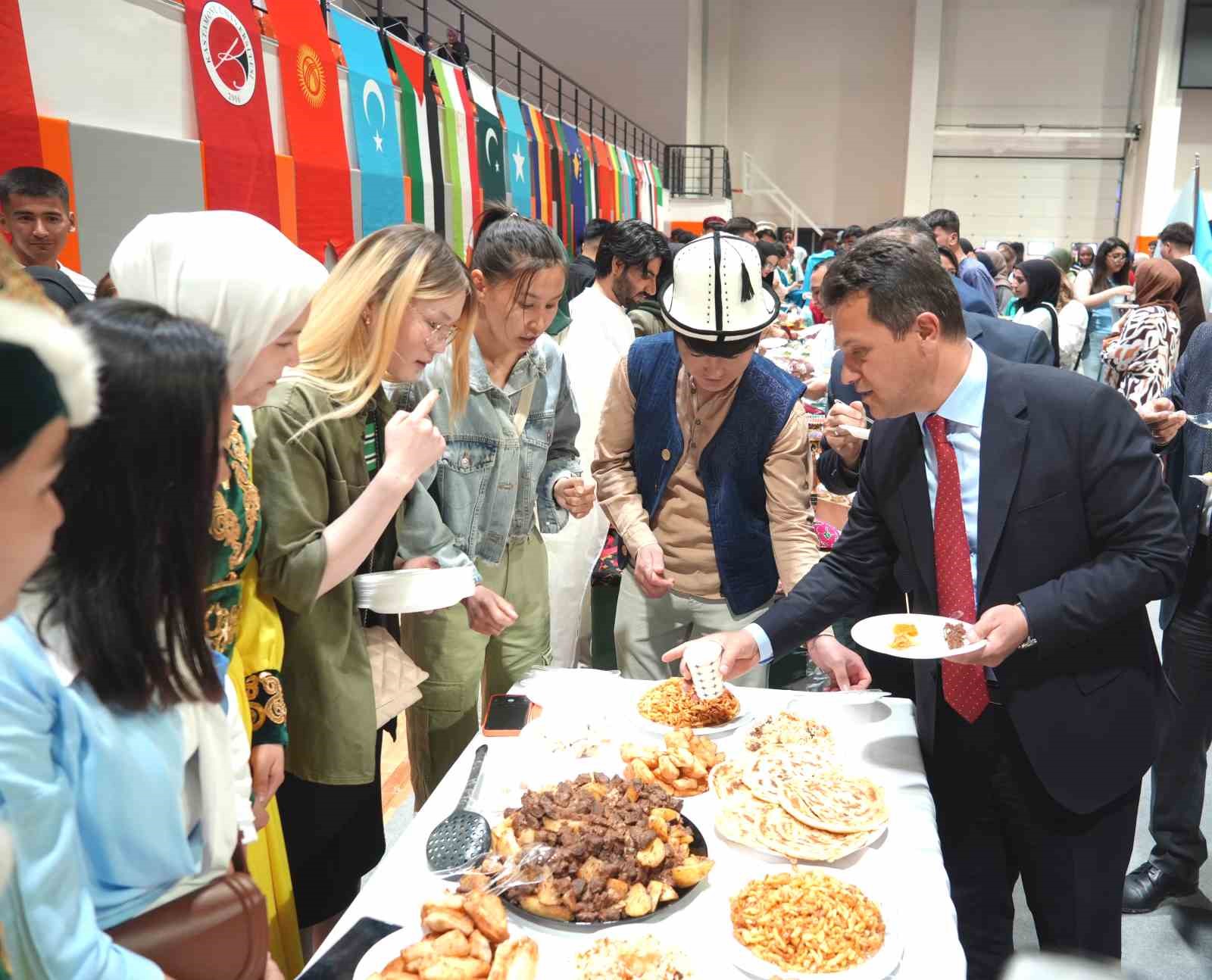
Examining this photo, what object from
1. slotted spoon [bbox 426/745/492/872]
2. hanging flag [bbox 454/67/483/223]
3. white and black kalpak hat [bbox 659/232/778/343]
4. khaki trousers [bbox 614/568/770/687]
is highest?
hanging flag [bbox 454/67/483/223]

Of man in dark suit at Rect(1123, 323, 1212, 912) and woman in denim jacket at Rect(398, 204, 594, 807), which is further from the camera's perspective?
man in dark suit at Rect(1123, 323, 1212, 912)

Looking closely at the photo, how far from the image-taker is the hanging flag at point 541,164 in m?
7.66

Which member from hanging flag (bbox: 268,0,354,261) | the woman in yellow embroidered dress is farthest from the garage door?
the woman in yellow embroidered dress

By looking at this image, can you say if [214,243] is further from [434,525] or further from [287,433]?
[434,525]

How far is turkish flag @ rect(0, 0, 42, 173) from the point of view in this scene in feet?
6.98

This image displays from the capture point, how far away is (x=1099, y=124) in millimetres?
15789

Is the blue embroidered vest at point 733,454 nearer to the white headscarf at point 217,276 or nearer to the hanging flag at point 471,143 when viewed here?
the white headscarf at point 217,276

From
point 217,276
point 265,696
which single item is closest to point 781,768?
point 265,696

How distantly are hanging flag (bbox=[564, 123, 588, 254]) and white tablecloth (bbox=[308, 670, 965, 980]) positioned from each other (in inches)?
302

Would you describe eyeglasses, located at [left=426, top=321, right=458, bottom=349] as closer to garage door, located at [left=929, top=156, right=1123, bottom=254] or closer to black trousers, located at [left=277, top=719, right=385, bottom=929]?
black trousers, located at [left=277, top=719, right=385, bottom=929]

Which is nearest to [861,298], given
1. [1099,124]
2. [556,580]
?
[556,580]

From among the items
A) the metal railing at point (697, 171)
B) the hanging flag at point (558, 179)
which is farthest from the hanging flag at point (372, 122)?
the metal railing at point (697, 171)

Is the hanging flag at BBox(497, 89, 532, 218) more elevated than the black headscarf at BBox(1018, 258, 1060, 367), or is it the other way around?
the hanging flag at BBox(497, 89, 532, 218)

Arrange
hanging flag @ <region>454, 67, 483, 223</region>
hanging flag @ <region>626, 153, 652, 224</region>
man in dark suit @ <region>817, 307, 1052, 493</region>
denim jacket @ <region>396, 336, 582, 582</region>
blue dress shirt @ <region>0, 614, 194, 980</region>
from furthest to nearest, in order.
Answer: hanging flag @ <region>626, 153, 652, 224</region> → hanging flag @ <region>454, 67, 483, 223</region> → man in dark suit @ <region>817, 307, 1052, 493</region> → denim jacket @ <region>396, 336, 582, 582</region> → blue dress shirt @ <region>0, 614, 194, 980</region>
